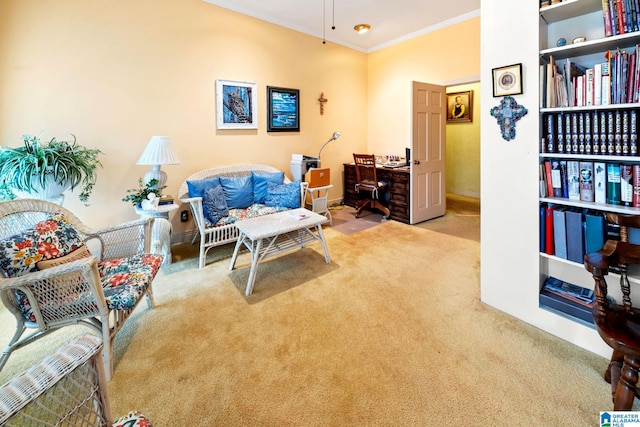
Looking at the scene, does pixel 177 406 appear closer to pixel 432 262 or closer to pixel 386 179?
pixel 432 262

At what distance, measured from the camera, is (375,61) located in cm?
552

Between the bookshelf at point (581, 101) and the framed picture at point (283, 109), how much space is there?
3311 millimetres

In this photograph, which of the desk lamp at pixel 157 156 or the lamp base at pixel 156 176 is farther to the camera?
the lamp base at pixel 156 176

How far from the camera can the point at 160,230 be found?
288cm

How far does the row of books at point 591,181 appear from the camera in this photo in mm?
1628

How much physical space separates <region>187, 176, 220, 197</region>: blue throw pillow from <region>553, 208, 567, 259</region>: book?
3129 millimetres

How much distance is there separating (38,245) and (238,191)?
2101 mm

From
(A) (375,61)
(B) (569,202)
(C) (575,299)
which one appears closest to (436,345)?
(C) (575,299)

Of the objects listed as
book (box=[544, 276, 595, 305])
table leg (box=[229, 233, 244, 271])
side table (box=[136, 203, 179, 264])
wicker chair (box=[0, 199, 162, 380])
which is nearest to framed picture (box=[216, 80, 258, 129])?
side table (box=[136, 203, 179, 264])

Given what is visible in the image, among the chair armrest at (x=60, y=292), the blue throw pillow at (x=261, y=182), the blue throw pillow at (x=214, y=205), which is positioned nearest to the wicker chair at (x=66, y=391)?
the chair armrest at (x=60, y=292)

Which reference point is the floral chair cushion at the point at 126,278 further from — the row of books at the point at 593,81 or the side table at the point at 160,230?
the row of books at the point at 593,81

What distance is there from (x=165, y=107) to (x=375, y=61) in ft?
12.5

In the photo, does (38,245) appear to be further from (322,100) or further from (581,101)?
(322,100)

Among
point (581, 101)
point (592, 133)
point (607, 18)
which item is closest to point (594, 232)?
point (592, 133)
